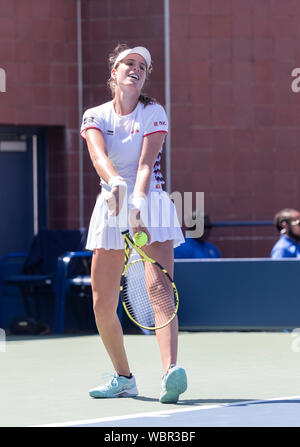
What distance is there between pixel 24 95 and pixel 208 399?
7.45m

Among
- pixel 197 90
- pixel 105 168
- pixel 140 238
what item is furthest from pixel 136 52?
pixel 197 90

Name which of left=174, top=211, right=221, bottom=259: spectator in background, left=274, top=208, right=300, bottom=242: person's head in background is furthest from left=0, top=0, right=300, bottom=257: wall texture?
left=274, top=208, right=300, bottom=242: person's head in background

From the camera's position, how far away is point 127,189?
6.40 meters

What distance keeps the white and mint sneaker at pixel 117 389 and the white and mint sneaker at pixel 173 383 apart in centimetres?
39

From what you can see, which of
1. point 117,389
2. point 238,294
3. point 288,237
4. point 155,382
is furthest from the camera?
point 288,237

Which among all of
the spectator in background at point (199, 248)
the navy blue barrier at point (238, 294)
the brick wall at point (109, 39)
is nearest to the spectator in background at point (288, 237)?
the navy blue barrier at point (238, 294)

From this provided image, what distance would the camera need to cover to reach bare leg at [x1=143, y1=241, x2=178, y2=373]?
6324 millimetres

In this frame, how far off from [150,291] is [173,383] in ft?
1.80

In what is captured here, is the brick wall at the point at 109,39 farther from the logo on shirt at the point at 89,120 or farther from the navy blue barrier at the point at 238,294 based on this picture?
the logo on shirt at the point at 89,120

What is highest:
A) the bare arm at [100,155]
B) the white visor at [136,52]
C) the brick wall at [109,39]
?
the brick wall at [109,39]

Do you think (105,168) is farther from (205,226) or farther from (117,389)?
(205,226)

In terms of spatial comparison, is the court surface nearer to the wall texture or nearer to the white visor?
the white visor

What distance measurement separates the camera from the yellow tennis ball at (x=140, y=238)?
612cm

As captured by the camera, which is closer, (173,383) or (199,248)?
(173,383)
